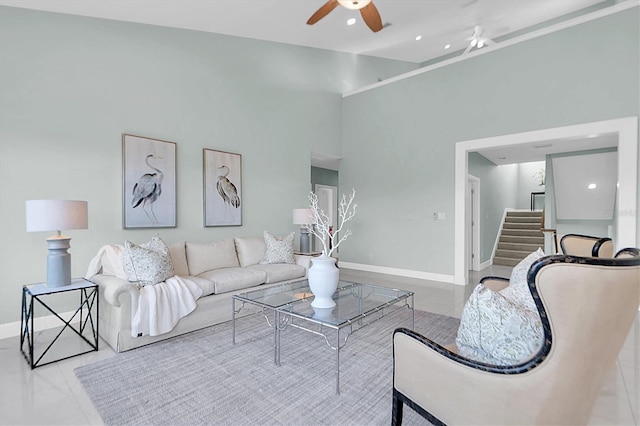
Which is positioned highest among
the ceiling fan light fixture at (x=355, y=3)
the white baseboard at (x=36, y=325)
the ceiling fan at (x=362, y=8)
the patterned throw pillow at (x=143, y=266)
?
the ceiling fan at (x=362, y=8)

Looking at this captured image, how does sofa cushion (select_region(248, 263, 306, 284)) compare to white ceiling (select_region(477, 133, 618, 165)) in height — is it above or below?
below

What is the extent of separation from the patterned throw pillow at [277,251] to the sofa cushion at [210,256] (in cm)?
43

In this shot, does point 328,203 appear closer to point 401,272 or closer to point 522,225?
point 401,272

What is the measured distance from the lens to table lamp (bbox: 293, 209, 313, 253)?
5043 mm

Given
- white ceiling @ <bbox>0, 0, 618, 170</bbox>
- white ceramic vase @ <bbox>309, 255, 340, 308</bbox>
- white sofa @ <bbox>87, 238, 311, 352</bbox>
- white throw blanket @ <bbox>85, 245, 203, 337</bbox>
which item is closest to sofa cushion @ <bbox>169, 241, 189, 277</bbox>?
white sofa @ <bbox>87, 238, 311, 352</bbox>

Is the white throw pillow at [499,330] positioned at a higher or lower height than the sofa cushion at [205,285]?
higher

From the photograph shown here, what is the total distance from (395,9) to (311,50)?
1.72m

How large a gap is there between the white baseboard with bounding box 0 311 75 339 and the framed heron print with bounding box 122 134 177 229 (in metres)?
1.13

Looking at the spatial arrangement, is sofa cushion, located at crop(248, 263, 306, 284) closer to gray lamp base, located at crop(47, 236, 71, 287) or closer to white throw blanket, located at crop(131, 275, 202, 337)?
white throw blanket, located at crop(131, 275, 202, 337)

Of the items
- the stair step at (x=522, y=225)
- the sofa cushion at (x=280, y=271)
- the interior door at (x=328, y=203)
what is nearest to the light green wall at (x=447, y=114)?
the interior door at (x=328, y=203)

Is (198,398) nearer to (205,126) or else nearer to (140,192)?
(140,192)

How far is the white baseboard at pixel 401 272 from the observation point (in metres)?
5.37

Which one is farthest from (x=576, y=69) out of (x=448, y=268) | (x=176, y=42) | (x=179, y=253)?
(x=179, y=253)

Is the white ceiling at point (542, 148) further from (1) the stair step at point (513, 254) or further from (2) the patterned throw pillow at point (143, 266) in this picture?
(2) the patterned throw pillow at point (143, 266)
